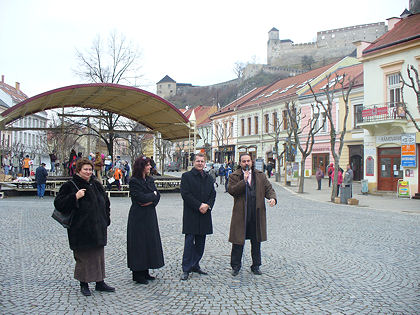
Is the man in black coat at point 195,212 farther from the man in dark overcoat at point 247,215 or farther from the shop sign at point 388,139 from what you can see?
the shop sign at point 388,139

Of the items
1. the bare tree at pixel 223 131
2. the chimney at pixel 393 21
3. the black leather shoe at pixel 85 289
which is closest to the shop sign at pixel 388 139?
the chimney at pixel 393 21

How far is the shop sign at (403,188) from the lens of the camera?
21.0 m

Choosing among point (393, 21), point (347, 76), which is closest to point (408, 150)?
point (393, 21)

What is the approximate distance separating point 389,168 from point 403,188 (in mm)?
2282

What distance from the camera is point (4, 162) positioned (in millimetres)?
35312

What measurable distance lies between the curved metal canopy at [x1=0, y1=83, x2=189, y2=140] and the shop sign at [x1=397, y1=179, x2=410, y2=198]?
1138cm

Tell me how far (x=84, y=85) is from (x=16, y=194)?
6.57 metres

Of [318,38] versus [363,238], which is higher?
[318,38]

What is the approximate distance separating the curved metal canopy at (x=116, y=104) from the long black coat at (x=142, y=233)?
13500 millimetres

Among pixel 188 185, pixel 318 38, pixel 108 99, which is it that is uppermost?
pixel 318 38

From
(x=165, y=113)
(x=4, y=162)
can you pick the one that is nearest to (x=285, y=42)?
(x=4, y=162)

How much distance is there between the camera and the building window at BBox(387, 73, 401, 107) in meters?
22.5

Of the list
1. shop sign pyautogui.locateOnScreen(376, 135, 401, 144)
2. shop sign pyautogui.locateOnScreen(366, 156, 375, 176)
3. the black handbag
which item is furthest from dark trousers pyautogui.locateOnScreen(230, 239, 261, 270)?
shop sign pyautogui.locateOnScreen(366, 156, 375, 176)

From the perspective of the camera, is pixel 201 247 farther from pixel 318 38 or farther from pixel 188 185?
pixel 318 38
